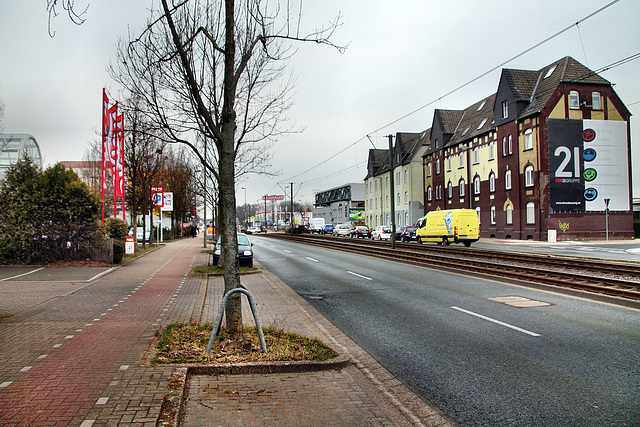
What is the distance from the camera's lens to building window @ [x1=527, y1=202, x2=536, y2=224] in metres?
38.7

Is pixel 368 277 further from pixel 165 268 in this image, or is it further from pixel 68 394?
pixel 68 394

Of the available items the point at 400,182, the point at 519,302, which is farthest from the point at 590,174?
the point at 519,302

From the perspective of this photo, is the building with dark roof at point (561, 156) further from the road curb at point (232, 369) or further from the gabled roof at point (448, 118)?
the road curb at point (232, 369)

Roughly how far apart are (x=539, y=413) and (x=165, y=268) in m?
16.9

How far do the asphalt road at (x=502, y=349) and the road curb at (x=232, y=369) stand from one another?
88 centimetres

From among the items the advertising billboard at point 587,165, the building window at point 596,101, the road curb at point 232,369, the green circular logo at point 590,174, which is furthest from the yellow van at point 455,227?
the road curb at point 232,369

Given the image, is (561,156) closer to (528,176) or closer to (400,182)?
(528,176)

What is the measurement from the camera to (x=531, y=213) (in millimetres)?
39094

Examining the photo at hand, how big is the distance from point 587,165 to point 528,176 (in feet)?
15.0

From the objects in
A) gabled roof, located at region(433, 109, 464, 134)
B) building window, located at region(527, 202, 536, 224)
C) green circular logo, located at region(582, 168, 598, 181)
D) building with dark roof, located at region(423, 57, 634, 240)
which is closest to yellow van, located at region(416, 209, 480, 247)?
building with dark roof, located at region(423, 57, 634, 240)

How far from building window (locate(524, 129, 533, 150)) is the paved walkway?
36.2 meters

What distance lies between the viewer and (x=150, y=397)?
4.29m

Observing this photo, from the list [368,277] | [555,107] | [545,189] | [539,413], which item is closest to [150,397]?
[539,413]

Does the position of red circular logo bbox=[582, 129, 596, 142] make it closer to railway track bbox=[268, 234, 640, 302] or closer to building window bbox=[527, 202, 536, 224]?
building window bbox=[527, 202, 536, 224]
